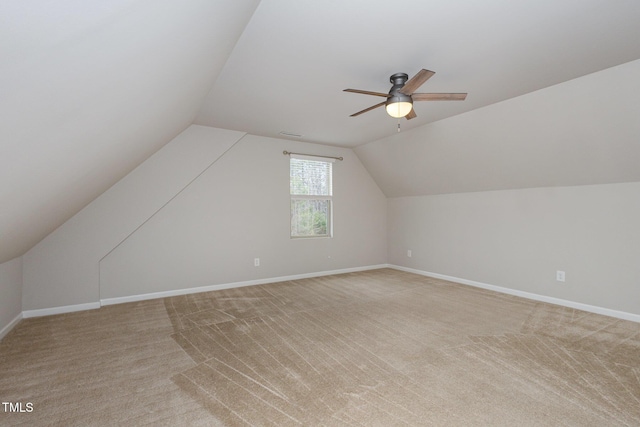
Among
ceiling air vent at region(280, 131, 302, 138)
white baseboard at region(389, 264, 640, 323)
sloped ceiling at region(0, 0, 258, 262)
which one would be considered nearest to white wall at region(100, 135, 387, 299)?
ceiling air vent at region(280, 131, 302, 138)

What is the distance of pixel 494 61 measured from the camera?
→ 242 cm

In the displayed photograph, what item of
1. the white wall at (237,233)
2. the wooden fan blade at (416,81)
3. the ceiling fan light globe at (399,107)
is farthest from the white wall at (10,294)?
the wooden fan blade at (416,81)

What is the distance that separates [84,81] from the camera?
117cm

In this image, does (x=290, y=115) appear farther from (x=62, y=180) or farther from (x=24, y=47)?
(x=24, y=47)

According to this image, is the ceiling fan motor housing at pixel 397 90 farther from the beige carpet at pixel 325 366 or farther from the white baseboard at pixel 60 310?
the white baseboard at pixel 60 310

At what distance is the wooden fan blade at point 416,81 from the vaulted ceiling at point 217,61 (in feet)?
0.78

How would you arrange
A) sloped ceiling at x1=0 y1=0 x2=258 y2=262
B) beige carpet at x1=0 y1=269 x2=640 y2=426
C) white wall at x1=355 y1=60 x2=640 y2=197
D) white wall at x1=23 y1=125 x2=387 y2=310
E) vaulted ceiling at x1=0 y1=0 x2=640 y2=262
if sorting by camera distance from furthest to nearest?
white wall at x1=23 y1=125 x2=387 y2=310, white wall at x1=355 y1=60 x2=640 y2=197, beige carpet at x1=0 y1=269 x2=640 y2=426, vaulted ceiling at x1=0 y1=0 x2=640 y2=262, sloped ceiling at x1=0 y1=0 x2=258 y2=262

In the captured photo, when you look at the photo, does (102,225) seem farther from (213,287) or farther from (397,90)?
(397,90)

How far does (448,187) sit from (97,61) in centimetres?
484

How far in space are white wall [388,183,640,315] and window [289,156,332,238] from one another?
1752 millimetres

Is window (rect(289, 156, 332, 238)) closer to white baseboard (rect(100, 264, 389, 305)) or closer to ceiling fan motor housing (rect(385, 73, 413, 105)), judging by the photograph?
white baseboard (rect(100, 264, 389, 305))

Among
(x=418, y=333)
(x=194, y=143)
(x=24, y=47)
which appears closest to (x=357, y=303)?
(x=418, y=333)

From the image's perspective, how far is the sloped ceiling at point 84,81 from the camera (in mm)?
802

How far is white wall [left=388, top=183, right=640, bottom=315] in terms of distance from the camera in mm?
3186
